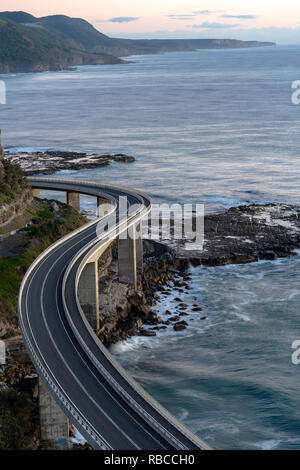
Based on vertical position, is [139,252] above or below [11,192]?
below

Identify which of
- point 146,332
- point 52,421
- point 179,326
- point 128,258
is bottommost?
point 146,332

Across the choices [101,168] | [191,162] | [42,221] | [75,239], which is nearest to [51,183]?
[42,221]

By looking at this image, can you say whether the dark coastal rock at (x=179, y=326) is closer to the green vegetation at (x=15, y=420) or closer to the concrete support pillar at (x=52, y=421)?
the green vegetation at (x=15, y=420)

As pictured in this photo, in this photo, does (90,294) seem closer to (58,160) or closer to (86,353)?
(86,353)

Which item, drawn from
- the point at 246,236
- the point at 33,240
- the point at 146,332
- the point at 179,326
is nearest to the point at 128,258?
the point at 33,240

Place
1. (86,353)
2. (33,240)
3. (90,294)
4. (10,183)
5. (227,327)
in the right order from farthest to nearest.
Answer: (10,183)
(33,240)
(227,327)
(90,294)
(86,353)
